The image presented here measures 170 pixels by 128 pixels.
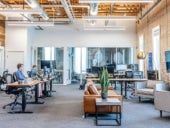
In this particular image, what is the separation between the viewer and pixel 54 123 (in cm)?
577

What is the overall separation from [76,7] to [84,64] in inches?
183

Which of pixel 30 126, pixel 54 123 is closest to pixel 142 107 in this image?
pixel 54 123

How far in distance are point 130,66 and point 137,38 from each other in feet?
6.80

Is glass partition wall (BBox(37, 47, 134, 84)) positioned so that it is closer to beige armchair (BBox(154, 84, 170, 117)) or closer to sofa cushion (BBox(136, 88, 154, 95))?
sofa cushion (BBox(136, 88, 154, 95))

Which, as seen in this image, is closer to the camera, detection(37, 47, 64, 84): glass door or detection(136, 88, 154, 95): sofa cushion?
detection(136, 88, 154, 95): sofa cushion

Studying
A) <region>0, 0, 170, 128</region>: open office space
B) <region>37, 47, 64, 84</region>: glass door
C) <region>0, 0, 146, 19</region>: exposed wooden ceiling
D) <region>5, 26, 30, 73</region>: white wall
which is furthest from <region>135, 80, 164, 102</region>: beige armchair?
<region>37, 47, 64, 84</region>: glass door

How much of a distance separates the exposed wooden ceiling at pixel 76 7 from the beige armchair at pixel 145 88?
4.30 meters

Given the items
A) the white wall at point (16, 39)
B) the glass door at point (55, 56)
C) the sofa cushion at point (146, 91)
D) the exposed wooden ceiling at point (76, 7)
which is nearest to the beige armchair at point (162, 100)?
the sofa cushion at point (146, 91)

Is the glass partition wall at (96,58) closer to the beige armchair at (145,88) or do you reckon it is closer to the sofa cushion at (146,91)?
the beige armchair at (145,88)

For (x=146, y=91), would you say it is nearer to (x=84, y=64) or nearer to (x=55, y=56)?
(x=84, y=64)

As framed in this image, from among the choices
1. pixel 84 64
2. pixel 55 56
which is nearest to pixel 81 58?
pixel 84 64

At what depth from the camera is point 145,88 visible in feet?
30.6

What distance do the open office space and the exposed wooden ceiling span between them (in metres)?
0.04

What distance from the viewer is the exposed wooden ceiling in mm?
11922
